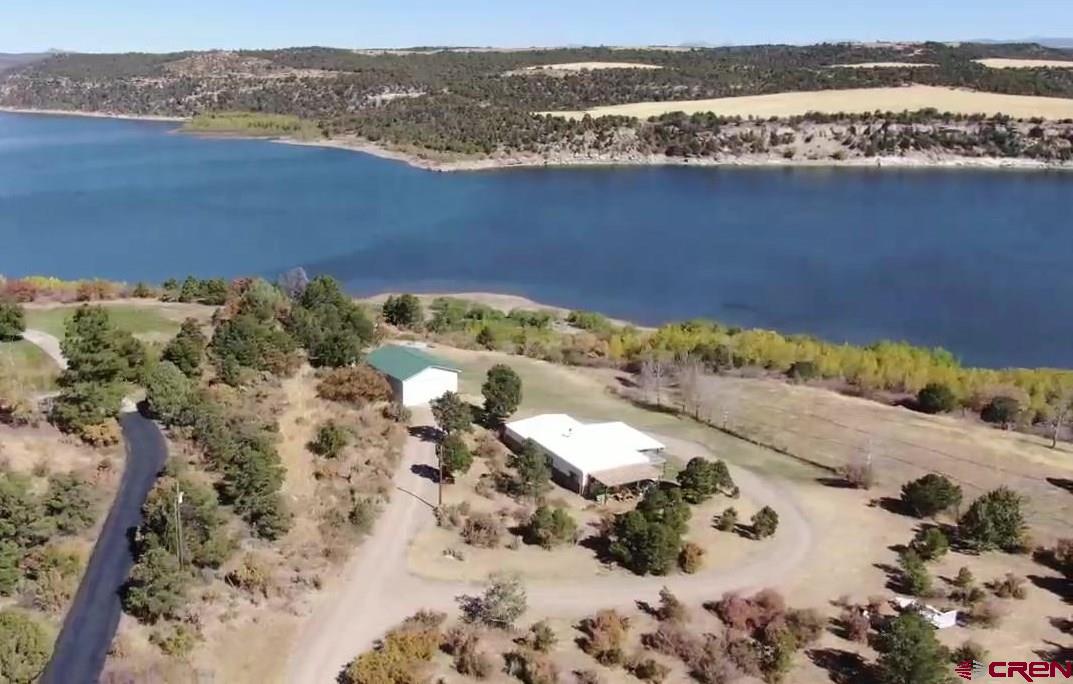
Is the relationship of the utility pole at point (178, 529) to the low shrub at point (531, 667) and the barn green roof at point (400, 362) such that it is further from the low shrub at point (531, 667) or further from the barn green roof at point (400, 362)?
the barn green roof at point (400, 362)

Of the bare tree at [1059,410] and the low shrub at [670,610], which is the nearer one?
the low shrub at [670,610]

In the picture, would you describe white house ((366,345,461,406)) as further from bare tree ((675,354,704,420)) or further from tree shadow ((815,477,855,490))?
tree shadow ((815,477,855,490))

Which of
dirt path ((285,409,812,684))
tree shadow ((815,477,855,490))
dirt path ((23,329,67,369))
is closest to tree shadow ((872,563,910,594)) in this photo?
dirt path ((285,409,812,684))

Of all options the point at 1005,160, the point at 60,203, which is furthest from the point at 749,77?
the point at 60,203

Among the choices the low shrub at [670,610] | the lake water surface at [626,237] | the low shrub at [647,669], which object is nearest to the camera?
the low shrub at [647,669]

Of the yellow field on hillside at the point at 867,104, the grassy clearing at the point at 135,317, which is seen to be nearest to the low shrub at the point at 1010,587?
the grassy clearing at the point at 135,317

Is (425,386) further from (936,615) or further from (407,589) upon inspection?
(936,615)

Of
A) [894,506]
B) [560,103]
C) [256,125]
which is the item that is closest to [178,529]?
[894,506]
